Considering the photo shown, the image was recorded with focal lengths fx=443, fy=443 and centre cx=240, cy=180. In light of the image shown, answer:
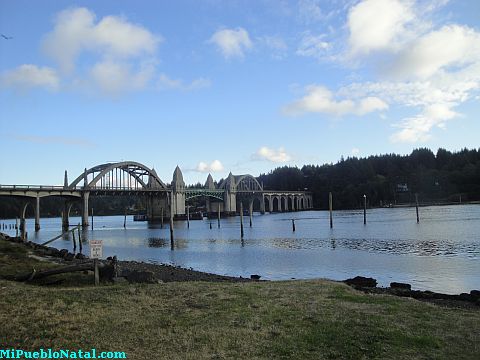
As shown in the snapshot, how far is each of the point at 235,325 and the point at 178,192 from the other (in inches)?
5375

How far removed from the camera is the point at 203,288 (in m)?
14.7

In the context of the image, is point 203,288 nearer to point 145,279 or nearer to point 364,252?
point 145,279

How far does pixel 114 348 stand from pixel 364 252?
30749 millimetres

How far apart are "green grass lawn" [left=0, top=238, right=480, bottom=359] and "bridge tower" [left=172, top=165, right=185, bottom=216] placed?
13024 cm

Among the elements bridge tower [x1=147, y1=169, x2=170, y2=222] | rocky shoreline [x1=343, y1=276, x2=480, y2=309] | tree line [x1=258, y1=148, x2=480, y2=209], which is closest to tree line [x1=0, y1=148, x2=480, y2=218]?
tree line [x1=258, y1=148, x2=480, y2=209]

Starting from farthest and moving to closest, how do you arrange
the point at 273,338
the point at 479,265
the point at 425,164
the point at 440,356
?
the point at 425,164 < the point at 479,265 < the point at 273,338 < the point at 440,356

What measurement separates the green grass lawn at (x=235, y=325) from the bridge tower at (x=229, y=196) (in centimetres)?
15980

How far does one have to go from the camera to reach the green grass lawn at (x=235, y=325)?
7793mm

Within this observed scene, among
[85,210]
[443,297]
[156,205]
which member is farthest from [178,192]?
[443,297]

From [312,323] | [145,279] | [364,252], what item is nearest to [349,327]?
[312,323]

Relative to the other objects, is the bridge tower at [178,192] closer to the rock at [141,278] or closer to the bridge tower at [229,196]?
the bridge tower at [229,196]

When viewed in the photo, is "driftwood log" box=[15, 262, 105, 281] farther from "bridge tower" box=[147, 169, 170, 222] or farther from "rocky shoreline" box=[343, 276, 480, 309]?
"bridge tower" box=[147, 169, 170, 222]

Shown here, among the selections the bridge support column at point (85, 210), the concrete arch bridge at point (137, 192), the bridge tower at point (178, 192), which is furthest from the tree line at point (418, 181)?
the bridge support column at point (85, 210)

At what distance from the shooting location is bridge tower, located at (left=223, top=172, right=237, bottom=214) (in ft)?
569
